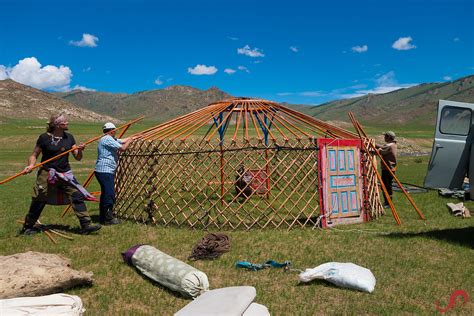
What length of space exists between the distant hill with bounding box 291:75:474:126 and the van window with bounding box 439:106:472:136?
98.6 m

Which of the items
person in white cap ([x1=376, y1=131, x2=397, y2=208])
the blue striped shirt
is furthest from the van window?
the blue striped shirt

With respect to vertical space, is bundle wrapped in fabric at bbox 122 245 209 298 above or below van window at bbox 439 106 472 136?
below

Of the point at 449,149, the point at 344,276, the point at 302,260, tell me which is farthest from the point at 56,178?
the point at 449,149

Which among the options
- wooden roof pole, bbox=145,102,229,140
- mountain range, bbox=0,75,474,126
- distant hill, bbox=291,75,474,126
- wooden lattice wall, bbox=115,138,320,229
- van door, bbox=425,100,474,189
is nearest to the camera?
van door, bbox=425,100,474,189

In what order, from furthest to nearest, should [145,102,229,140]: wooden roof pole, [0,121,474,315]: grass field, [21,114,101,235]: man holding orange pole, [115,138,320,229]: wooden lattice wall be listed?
[145,102,229,140]: wooden roof pole < [115,138,320,229]: wooden lattice wall < [21,114,101,235]: man holding orange pole < [0,121,474,315]: grass field

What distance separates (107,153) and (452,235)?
165 inches

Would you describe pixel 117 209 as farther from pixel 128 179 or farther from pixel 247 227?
pixel 247 227

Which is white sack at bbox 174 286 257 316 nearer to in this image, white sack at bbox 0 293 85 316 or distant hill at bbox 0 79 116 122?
white sack at bbox 0 293 85 316

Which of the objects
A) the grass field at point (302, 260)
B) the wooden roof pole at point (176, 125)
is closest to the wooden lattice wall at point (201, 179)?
the wooden roof pole at point (176, 125)

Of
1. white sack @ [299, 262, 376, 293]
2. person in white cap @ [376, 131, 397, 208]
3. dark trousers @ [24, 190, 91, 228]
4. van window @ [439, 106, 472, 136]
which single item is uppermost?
van window @ [439, 106, 472, 136]

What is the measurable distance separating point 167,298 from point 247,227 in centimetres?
224

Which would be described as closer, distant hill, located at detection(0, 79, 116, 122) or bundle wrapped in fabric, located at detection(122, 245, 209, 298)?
bundle wrapped in fabric, located at detection(122, 245, 209, 298)

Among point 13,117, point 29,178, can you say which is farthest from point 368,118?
point 29,178

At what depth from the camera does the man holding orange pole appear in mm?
4625
